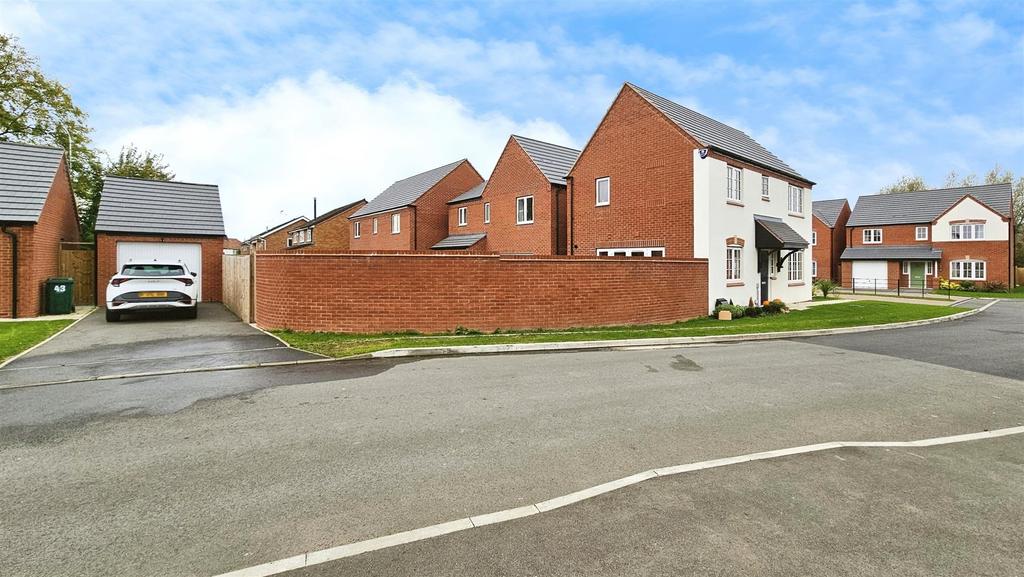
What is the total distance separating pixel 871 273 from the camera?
47.3 m

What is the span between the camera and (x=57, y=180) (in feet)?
65.9

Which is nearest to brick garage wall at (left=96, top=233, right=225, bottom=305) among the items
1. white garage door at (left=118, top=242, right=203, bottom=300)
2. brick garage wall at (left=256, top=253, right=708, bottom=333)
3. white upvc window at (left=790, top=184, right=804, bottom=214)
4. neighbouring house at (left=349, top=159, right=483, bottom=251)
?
white garage door at (left=118, top=242, right=203, bottom=300)

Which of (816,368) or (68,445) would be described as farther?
(816,368)

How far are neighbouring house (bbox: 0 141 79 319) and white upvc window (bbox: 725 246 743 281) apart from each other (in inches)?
910

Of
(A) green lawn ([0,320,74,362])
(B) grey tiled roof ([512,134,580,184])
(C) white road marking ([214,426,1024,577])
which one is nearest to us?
(C) white road marking ([214,426,1024,577])

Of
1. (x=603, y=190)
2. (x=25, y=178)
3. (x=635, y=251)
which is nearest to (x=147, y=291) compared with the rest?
(x=25, y=178)

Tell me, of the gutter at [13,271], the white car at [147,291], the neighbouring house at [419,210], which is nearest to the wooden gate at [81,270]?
the gutter at [13,271]

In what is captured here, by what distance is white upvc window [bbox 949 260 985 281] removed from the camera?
4312 centimetres

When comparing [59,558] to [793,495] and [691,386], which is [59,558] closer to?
[793,495]

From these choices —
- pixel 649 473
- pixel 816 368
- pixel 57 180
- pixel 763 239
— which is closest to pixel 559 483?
pixel 649 473

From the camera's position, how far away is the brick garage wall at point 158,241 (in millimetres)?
20719

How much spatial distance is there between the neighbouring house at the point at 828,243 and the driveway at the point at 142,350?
5278cm

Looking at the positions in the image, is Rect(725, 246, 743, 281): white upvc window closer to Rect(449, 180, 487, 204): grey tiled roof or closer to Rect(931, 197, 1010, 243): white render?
Rect(449, 180, 487, 204): grey tiled roof

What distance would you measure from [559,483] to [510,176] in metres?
25.3
